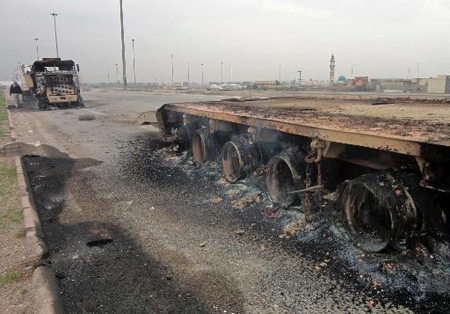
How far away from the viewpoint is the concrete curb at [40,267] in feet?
11.0

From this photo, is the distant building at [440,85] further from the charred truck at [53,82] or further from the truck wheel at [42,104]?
the truck wheel at [42,104]

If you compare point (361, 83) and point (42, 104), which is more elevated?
point (361, 83)

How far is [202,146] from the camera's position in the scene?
858cm

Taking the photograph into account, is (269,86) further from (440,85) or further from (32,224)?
(32,224)

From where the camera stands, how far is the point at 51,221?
557 cm

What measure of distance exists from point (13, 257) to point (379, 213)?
13.1ft

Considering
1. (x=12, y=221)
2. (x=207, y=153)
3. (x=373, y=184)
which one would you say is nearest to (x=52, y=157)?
(x=207, y=153)

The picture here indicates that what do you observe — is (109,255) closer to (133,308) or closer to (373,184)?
(133,308)

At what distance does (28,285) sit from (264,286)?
2.22 meters

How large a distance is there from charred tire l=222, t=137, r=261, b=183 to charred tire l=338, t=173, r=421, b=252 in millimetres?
2502

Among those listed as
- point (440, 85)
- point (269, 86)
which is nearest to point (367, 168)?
point (440, 85)

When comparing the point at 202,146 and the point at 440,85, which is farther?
the point at 440,85

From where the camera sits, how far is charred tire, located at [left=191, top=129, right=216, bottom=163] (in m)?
8.29

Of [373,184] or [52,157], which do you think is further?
[52,157]
